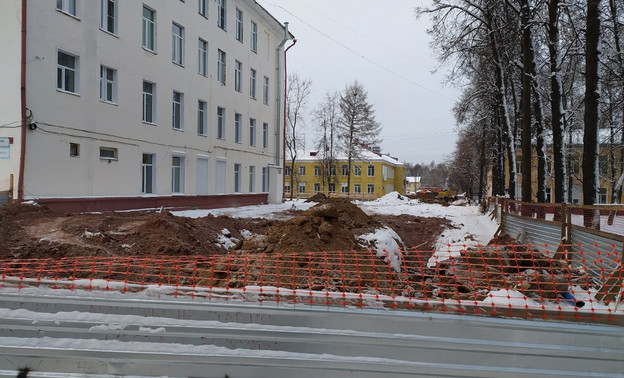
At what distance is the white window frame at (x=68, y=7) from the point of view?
13.3 m

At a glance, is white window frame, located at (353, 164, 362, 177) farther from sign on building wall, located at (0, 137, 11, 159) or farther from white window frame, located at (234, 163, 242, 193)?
sign on building wall, located at (0, 137, 11, 159)

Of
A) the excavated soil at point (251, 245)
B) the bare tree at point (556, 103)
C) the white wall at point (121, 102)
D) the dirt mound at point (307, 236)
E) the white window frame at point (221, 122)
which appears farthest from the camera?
the white window frame at point (221, 122)

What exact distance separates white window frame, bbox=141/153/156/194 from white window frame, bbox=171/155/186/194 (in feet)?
4.99

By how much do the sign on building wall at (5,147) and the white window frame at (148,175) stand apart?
18.1ft

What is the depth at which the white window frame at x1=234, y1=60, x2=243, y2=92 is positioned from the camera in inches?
1001

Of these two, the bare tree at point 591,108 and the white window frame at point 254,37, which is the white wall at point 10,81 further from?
the white window frame at point 254,37

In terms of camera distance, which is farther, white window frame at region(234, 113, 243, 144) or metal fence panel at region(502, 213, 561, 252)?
white window frame at region(234, 113, 243, 144)

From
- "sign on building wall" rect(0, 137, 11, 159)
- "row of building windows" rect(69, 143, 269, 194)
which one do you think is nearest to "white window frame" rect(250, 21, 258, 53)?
"row of building windows" rect(69, 143, 269, 194)

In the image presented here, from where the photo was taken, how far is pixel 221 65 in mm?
23766

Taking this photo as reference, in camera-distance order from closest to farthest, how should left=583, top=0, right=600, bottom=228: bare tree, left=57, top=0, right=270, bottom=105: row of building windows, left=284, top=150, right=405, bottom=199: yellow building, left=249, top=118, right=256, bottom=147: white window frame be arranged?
left=583, top=0, right=600, bottom=228: bare tree
left=57, top=0, right=270, bottom=105: row of building windows
left=249, top=118, right=256, bottom=147: white window frame
left=284, top=150, right=405, bottom=199: yellow building

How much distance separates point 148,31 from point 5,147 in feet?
26.5

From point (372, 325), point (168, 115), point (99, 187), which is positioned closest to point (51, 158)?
point (99, 187)

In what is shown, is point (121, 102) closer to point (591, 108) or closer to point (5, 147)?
point (5, 147)

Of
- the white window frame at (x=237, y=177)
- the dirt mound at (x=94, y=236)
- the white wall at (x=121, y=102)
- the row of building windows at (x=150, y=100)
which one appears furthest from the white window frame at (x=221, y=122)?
the dirt mound at (x=94, y=236)
